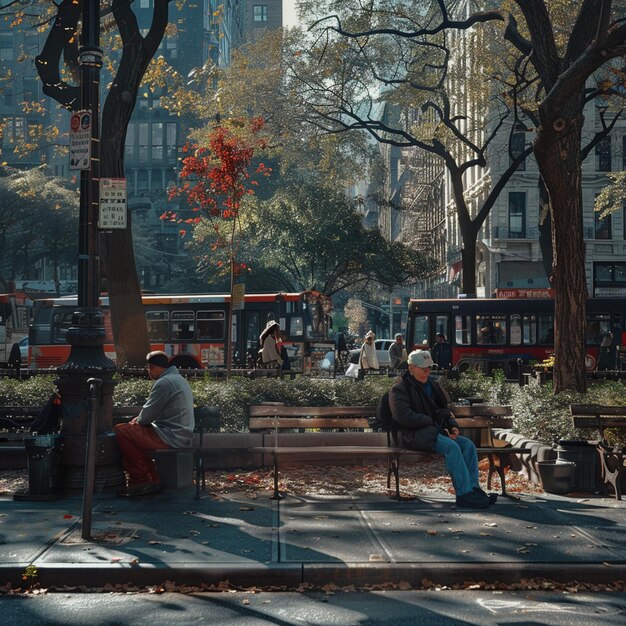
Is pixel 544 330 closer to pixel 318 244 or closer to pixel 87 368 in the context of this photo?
pixel 318 244

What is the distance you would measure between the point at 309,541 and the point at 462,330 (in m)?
28.5

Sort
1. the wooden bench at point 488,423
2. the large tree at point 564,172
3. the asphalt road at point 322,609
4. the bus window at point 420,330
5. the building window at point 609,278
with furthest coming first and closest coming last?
the building window at point 609,278 → the bus window at point 420,330 → the large tree at point 564,172 → the wooden bench at point 488,423 → the asphalt road at point 322,609

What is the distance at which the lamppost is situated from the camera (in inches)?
405

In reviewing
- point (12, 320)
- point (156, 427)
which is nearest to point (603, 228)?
point (12, 320)

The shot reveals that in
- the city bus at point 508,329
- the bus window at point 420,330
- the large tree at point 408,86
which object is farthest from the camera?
the bus window at point 420,330

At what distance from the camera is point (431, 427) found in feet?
33.4

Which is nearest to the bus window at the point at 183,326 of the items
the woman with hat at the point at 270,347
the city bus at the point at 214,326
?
the city bus at the point at 214,326

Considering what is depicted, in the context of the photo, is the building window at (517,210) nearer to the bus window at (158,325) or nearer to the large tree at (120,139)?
the bus window at (158,325)

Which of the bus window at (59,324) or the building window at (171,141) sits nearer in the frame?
the bus window at (59,324)

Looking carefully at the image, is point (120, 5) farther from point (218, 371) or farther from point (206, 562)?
point (206, 562)

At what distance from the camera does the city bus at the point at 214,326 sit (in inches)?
1398

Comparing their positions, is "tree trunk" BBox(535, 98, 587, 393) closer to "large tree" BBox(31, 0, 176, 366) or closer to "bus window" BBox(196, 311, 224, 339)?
"large tree" BBox(31, 0, 176, 366)

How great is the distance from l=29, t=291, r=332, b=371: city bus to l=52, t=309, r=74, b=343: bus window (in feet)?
0.36

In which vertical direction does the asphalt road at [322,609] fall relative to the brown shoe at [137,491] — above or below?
below
